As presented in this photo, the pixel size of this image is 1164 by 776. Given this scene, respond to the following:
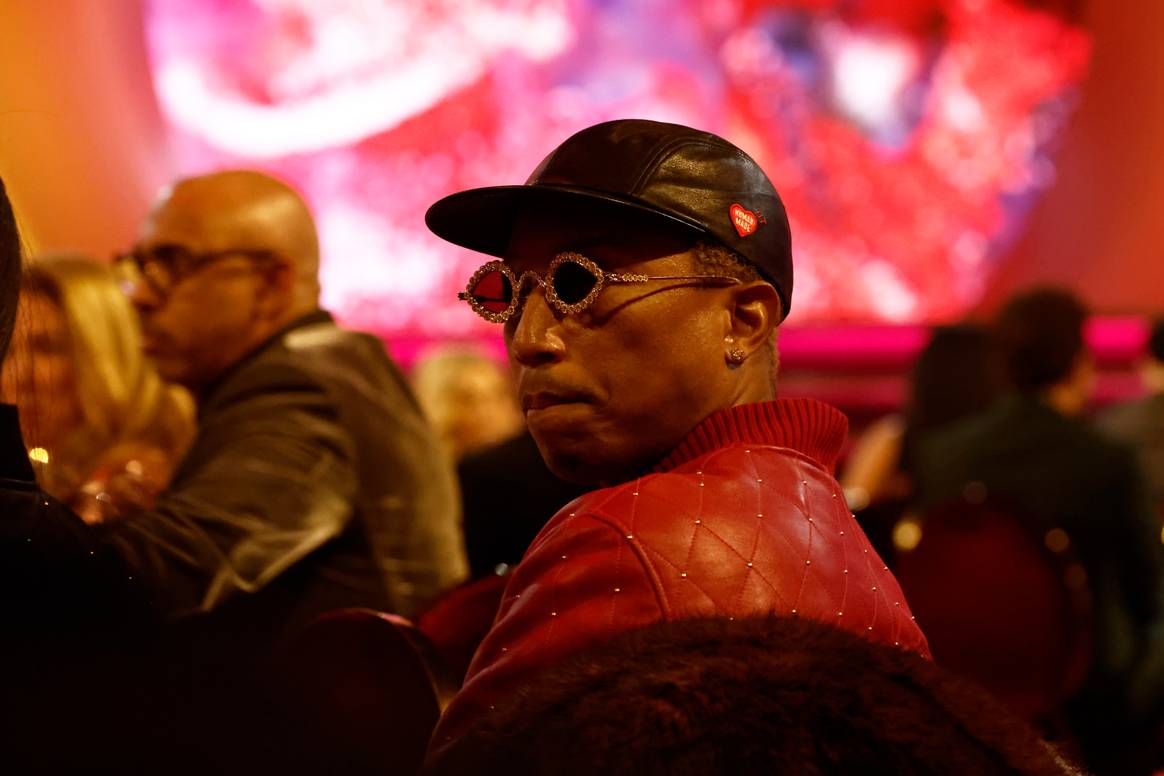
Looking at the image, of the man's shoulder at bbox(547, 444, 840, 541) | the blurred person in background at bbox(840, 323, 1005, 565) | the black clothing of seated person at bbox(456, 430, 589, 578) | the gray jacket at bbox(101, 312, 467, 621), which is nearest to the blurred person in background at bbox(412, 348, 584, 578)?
the black clothing of seated person at bbox(456, 430, 589, 578)

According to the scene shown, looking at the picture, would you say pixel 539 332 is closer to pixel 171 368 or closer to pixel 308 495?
pixel 308 495

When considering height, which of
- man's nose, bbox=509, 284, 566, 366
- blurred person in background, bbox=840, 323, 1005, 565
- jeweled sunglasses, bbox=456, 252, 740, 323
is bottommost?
blurred person in background, bbox=840, 323, 1005, 565

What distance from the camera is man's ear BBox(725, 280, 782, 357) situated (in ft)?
5.23

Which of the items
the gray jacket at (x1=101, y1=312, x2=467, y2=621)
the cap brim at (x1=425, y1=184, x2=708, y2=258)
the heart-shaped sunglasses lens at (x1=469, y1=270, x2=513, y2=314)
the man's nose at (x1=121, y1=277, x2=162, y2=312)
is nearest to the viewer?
the cap brim at (x1=425, y1=184, x2=708, y2=258)

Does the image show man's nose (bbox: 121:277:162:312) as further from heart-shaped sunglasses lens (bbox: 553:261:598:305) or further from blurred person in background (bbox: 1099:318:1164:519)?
blurred person in background (bbox: 1099:318:1164:519)

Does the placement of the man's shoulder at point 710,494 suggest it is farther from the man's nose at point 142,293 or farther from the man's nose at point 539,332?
the man's nose at point 142,293

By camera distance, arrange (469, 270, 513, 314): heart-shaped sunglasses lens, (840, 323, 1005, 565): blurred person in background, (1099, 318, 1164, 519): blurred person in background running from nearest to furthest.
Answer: (469, 270, 513, 314): heart-shaped sunglasses lens, (840, 323, 1005, 565): blurred person in background, (1099, 318, 1164, 519): blurred person in background

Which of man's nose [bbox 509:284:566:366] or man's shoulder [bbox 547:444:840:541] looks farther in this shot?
man's nose [bbox 509:284:566:366]

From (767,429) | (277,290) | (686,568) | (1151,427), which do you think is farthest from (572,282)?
(1151,427)

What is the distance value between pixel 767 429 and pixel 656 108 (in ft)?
22.7

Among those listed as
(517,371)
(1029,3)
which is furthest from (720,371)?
Answer: (1029,3)

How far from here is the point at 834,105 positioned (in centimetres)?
825

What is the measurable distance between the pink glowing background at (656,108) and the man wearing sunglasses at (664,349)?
662cm

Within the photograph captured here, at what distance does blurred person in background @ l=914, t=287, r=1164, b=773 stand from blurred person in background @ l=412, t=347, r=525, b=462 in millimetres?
1872
